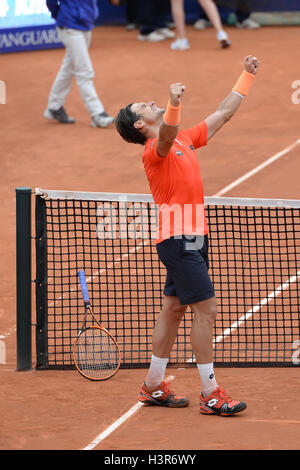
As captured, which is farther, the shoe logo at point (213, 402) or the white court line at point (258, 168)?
the white court line at point (258, 168)

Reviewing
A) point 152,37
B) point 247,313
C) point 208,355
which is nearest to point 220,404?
point 208,355

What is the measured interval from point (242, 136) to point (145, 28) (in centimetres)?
531

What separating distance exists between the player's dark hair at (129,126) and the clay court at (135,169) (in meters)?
1.68

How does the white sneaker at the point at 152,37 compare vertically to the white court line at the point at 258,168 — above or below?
above

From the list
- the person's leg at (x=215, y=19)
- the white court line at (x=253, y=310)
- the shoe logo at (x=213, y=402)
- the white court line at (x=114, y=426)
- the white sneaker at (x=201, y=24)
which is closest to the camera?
the white court line at (x=114, y=426)

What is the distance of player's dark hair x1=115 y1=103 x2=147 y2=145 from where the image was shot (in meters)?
5.30

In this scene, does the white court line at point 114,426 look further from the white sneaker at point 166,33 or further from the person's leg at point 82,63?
the white sneaker at point 166,33

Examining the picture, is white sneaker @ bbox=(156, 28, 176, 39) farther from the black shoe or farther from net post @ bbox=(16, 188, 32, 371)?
net post @ bbox=(16, 188, 32, 371)

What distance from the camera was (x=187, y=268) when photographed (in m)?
5.30

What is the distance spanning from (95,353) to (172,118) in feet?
6.70

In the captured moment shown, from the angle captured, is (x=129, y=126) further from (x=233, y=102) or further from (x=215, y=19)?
(x=215, y=19)

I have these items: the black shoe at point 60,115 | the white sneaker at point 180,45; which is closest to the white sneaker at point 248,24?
the white sneaker at point 180,45

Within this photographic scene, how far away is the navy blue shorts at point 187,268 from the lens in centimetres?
530

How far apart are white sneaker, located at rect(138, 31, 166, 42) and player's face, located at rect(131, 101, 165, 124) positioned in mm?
11203
